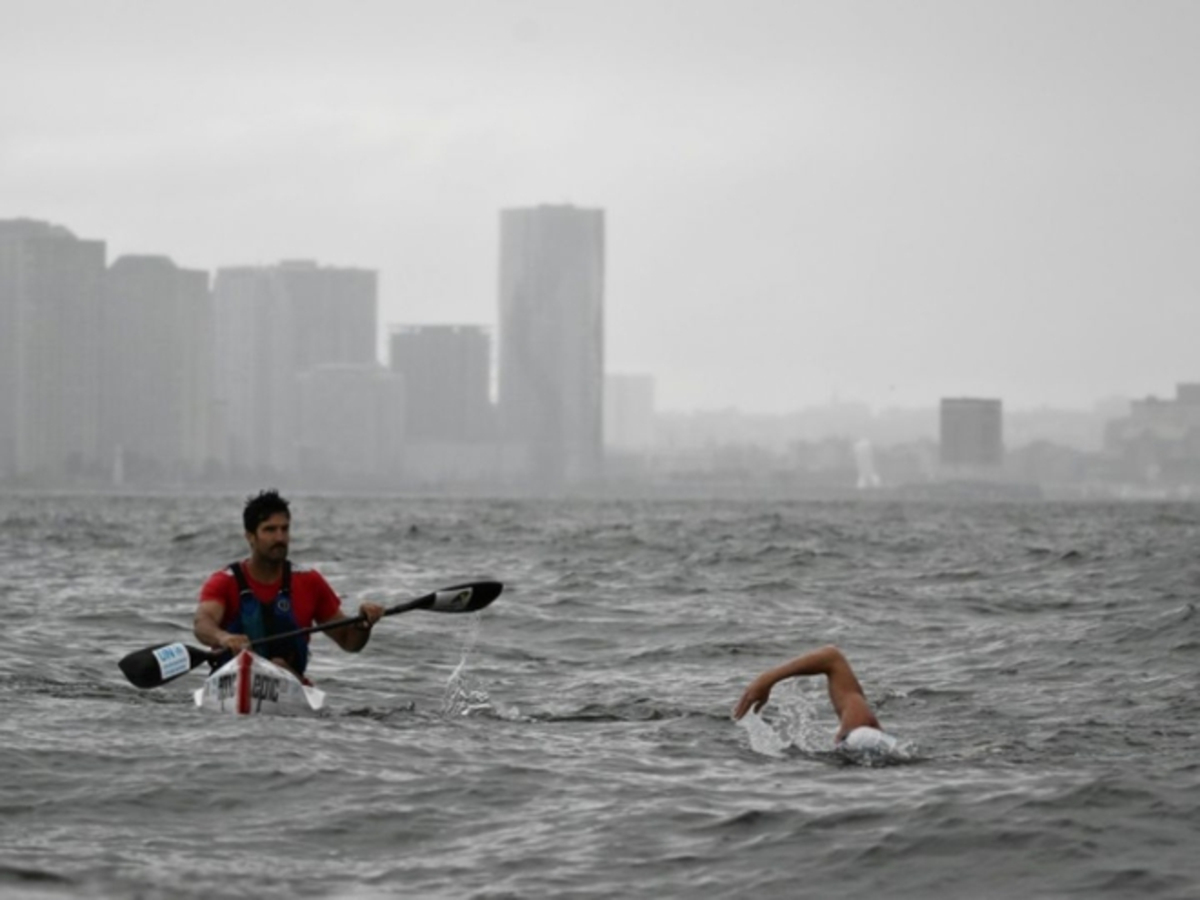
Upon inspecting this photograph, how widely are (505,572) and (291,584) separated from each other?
22.0 metres

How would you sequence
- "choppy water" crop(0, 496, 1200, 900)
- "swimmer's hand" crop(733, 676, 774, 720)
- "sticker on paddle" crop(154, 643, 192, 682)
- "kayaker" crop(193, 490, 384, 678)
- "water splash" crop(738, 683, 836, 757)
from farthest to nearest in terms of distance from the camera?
"sticker on paddle" crop(154, 643, 192, 682)
"kayaker" crop(193, 490, 384, 678)
"water splash" crop(738, 683, 836, 757)
"swimmer's hand" crop(733, 676, 774, 720)
"choppy water" crop(0, 496, 1200, 900)

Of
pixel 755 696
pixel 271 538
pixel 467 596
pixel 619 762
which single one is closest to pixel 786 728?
pixel 619 762

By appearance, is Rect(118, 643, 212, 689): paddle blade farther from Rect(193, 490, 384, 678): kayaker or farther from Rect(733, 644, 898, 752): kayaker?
Rect(733, 644, 898, 752): kayaker

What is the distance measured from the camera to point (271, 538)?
1342 cm

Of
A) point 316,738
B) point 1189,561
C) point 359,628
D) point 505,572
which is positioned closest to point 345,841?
point 316,738

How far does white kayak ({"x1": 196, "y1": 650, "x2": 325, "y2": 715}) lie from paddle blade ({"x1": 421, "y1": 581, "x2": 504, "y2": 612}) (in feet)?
6.59

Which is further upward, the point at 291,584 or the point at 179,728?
the point at 291,584

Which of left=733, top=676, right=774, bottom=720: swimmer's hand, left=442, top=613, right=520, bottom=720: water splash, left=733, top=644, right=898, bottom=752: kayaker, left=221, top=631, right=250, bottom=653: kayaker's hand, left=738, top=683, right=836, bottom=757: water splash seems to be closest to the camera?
left=733, top=676, right=774, bottom=720: swimmer's hand

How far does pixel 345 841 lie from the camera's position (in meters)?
10.1

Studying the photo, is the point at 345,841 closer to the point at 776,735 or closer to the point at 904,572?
the point at 776,735

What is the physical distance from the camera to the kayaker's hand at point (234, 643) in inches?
523

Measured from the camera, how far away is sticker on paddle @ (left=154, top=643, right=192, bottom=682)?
14070mm

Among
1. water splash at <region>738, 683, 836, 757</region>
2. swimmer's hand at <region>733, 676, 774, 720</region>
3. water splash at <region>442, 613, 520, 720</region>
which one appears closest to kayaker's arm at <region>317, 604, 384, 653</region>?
water splash at <region>442, 613, 520, 720</region>

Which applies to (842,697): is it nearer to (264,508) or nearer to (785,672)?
(785,672)
